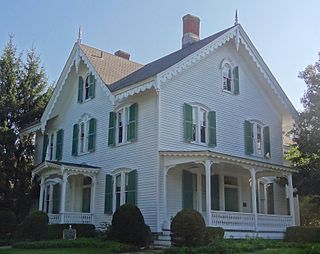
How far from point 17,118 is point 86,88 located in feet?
22.6

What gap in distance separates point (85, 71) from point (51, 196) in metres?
6.98

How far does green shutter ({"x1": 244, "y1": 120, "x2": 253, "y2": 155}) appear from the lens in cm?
2203

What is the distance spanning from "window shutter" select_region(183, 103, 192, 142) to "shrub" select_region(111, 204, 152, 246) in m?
4.24

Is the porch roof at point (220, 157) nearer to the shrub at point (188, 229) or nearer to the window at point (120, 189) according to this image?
the window at point (120, 189)

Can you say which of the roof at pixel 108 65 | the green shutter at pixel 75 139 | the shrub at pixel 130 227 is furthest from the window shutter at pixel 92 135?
the shrub at pixel 130 227

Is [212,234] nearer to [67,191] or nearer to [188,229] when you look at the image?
[188,229]

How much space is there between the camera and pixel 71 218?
20.3m

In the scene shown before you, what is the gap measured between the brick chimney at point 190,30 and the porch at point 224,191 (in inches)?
322

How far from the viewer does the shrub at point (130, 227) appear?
16.1m

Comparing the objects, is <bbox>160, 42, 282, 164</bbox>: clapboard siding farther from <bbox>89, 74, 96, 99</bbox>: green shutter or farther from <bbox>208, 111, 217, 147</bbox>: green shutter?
<bbox>89, 74, 96, 99</bbox>: green shutter

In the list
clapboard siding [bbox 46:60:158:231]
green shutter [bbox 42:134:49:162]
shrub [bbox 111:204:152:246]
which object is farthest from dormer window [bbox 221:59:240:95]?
green shutter [bbox 42:134:49:162]

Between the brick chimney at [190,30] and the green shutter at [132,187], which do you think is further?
the brick chimney at [190,30]

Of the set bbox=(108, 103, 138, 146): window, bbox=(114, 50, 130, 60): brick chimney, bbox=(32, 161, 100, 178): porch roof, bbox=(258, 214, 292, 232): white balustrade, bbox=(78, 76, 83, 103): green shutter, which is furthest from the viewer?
bbox=(114, 50, 130, 60): brick chimney

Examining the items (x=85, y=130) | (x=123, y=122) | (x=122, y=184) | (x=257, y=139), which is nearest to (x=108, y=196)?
(x=122, y=184)
